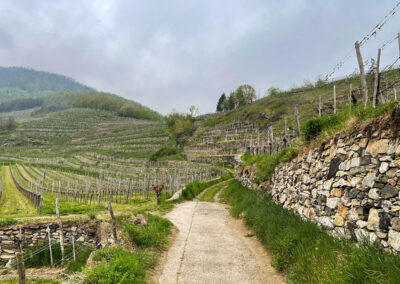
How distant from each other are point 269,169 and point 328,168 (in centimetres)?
587

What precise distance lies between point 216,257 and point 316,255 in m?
3.17

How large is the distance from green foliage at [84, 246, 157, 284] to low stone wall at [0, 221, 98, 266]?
13.9ft

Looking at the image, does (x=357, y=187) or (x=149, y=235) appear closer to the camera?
(x=357, y=187)

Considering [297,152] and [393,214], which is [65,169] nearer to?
[297,152]

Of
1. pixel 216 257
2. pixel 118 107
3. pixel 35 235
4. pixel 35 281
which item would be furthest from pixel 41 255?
pixel 118 107

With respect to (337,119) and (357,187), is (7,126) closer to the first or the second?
(337,119)

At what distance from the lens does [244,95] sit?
109062 mm

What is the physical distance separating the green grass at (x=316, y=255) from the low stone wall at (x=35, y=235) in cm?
696

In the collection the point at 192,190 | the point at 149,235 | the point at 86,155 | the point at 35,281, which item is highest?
the point at 86,155

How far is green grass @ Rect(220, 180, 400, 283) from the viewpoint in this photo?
3.52 meters

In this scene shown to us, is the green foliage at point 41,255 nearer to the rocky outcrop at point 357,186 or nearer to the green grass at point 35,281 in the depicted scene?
the green grass at point 35,281

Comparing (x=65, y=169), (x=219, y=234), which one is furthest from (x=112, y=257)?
(x=65, y=169)

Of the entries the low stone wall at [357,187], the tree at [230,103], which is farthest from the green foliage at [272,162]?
the tree at [230,103]

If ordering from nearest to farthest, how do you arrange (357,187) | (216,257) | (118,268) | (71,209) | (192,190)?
1. (357,187)
2. (118,268)
3. (216,257)
4. (71,209)
5. (192,190)
